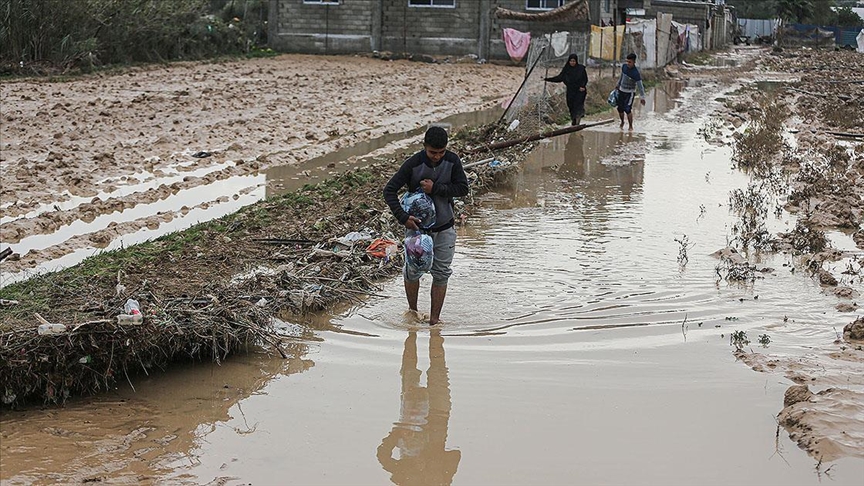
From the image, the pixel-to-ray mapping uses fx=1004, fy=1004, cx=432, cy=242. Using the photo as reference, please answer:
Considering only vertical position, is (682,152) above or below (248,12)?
below

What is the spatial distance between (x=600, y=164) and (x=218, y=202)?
249 inches

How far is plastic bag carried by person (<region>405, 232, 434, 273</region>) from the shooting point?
23.2ft

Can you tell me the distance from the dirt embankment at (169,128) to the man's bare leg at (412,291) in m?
3.74

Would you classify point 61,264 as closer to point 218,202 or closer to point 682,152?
point 218,202

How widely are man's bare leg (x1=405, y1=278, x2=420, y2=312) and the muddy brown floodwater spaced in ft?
0.44

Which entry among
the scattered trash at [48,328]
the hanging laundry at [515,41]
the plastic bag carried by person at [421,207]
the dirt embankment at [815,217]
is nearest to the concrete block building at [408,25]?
the hanging laundry at [515,41]

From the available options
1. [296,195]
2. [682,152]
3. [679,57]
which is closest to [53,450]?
[296,195]

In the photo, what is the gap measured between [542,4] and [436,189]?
101 ft

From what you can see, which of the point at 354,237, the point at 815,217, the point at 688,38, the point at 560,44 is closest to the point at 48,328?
the point at 354,237

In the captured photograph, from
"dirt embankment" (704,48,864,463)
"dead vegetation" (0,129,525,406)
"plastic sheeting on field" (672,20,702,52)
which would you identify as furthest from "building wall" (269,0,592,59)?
"dead vegetation" (0,129,525,406)

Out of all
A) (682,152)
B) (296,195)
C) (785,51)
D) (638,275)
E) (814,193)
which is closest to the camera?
(638,275)

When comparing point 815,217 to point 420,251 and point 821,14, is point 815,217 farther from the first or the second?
point 821,14

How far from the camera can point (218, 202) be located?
1192cm

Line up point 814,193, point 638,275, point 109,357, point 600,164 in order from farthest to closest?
point 600,164
point 814,193
point 638,275
point 109,357
